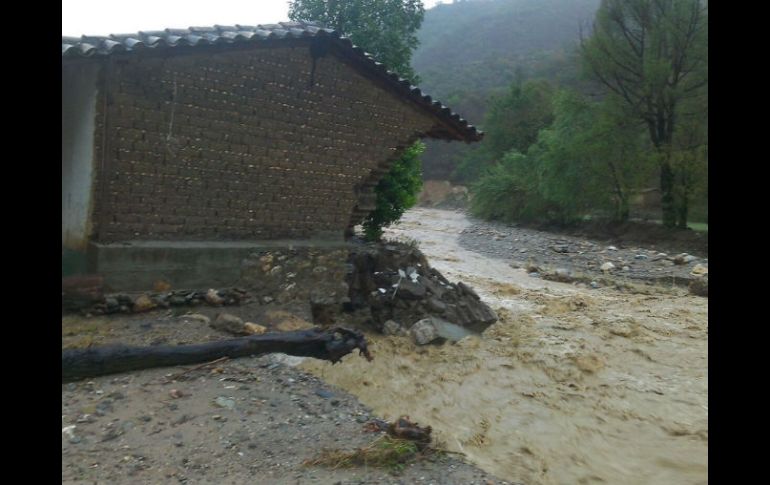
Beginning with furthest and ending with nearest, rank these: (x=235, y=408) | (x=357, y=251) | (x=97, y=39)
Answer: (x=357, y=251)
(x=97, y=39)
(x=235, y=408)

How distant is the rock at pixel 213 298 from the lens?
6044 millimetres

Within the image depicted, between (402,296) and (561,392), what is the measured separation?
226 cm

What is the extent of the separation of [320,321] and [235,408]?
2.86 m

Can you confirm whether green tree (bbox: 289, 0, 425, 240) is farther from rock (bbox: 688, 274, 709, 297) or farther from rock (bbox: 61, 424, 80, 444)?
rock (bbox: 61, 424, 80, 444)

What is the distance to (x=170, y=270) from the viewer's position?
19.0 feet

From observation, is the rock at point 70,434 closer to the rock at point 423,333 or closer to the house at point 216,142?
the house at point 216,142

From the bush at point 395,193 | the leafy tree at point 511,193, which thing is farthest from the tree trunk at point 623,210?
the bush at point 395,193

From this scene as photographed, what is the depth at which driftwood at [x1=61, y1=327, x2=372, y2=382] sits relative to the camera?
368 cm

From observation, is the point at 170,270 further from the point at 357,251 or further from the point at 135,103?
the point at 357,251

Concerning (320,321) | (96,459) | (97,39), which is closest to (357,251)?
(320,321)

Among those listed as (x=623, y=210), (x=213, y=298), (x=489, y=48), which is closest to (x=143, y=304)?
(x=213, y=298)

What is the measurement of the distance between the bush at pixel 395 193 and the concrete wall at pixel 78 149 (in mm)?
4455

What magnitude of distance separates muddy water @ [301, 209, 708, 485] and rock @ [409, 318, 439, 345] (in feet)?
0.44

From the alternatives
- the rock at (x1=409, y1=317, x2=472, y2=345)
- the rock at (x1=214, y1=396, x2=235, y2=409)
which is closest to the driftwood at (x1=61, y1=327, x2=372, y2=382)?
the rock at (x1=214, y1=396, x2=235, y2=409)
